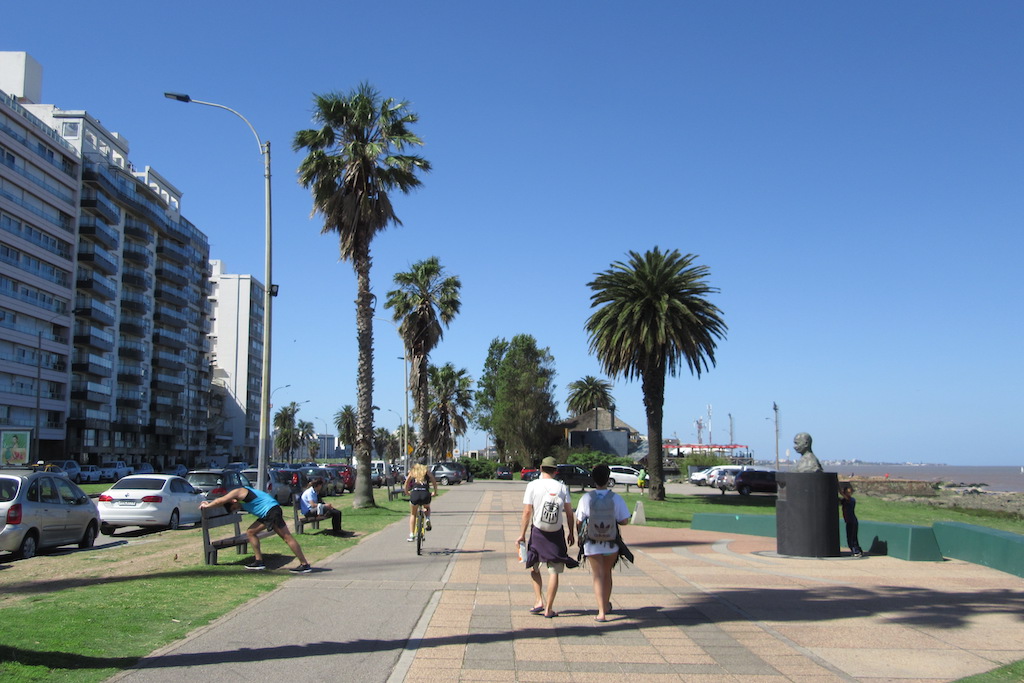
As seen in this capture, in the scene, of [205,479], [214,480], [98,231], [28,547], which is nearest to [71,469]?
[98,231]

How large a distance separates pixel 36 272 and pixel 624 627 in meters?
65.7

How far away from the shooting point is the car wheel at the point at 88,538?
51.2 ft

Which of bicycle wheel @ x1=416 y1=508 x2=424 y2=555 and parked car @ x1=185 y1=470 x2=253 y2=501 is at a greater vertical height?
parked car @ x1=185 y1=470 x2=253 y2=501

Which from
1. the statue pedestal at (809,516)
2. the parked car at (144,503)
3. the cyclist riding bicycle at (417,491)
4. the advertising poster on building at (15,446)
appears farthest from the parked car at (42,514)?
the advertising poster on building at (15,446)

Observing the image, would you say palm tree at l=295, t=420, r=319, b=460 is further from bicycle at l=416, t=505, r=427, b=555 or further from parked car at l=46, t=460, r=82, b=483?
bicycle at l=416, t=505, r=427, b=555

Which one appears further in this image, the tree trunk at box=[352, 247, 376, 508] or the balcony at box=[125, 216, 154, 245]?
the balcony at box=[125, 216, 154, 245]

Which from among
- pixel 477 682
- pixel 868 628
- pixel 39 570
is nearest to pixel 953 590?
pixel 868 628

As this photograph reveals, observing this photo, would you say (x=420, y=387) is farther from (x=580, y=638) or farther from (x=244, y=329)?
(x=244, y=329)

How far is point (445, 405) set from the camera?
78562 mm

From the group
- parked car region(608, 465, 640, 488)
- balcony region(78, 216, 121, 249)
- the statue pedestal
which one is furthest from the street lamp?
balcony region(78, 216, 121, 249)

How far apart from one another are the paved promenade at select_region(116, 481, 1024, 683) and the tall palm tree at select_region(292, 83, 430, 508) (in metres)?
12.4

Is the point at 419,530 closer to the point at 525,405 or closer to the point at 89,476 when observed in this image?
the point at 89,476

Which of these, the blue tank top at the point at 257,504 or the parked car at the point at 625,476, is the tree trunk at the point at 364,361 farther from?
the parked car at the point at 625,476

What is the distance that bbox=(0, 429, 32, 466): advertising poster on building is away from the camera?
38.9m
